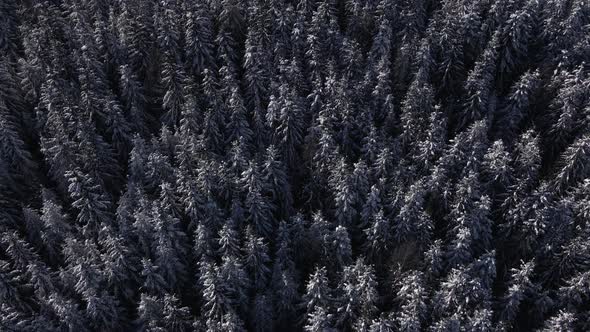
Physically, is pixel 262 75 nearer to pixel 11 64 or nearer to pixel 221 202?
pixel 221 202

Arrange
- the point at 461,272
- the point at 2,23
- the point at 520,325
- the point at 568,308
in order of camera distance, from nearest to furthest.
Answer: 1. the point at 461,272
2. the point at 568,308
3. the point at 520,325
4. the point at 2,23

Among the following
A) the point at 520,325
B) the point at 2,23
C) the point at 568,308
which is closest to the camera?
the point at 568,308

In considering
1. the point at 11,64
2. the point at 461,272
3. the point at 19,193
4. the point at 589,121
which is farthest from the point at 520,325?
the point at 11,64

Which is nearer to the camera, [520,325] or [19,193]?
[520,325]

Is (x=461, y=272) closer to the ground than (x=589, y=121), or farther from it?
closer to the ground

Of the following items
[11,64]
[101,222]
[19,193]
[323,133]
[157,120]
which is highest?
[11,64]

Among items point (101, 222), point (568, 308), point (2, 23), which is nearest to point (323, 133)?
point (101, 222)
